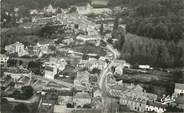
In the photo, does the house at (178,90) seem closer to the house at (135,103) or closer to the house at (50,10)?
the house at (135,103)

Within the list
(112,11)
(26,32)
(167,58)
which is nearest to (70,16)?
(112,11)

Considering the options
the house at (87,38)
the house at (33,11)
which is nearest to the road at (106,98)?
the house at (87,38)

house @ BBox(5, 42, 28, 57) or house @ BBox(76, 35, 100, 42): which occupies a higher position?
house @ BBox(76, 35, 100, 42)

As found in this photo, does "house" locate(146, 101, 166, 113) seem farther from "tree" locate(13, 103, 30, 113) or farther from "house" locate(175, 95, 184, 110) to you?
"tree" locate(13, 103, 30, 113)

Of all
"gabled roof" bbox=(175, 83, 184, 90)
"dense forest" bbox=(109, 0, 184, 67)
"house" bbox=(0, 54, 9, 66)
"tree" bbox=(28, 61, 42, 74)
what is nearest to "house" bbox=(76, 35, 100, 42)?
"dense forest" bbox=(109, 0, 184, 67)

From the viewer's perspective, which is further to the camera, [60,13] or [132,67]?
[60,13]

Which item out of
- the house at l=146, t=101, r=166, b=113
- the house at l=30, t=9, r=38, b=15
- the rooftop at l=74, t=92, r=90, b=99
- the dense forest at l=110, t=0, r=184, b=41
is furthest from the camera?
the house at l=30, t=9, r=38, b=15

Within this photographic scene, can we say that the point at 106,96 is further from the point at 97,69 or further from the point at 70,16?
the point at 70,16

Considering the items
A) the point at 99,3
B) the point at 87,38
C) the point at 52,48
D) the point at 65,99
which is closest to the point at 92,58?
the point at 52,48

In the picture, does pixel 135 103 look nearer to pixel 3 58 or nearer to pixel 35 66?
pixel 35 66
